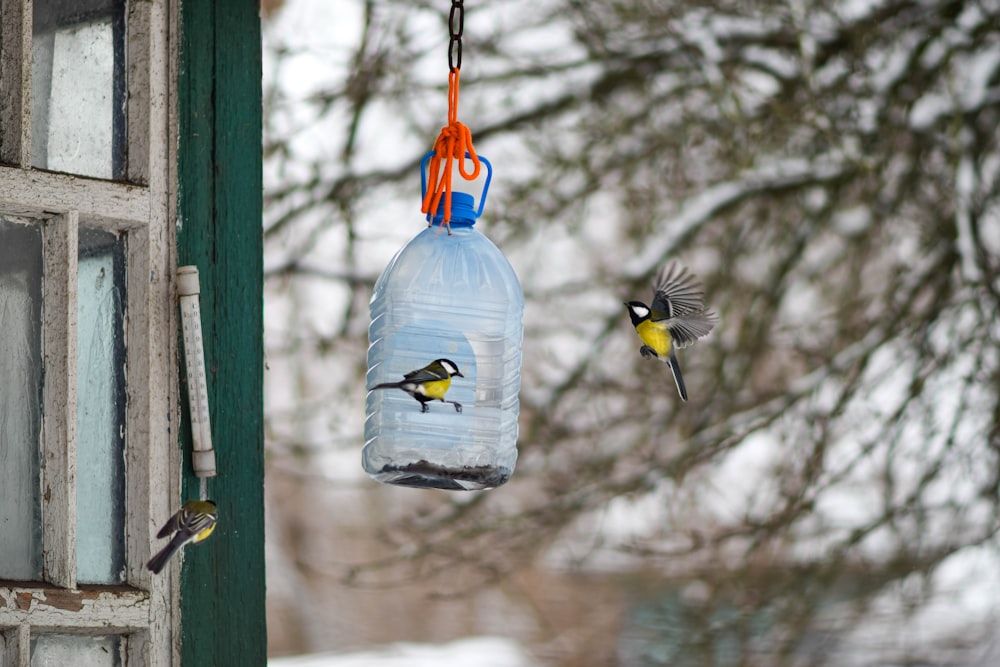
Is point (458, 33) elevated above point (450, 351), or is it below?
above

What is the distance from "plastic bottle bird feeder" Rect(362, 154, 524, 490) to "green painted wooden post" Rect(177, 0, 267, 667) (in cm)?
21

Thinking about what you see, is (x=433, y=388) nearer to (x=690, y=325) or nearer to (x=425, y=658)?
(x=690, y=325)

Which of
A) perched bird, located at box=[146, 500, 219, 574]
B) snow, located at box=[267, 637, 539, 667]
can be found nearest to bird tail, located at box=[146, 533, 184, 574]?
perched bird, located at box=[146, 500, 219, 574]

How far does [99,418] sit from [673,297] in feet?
3.25

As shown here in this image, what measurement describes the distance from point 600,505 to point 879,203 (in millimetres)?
1672

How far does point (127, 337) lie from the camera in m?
1.78

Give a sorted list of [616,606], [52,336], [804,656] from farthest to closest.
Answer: [616,606], [804,656], [52,336]

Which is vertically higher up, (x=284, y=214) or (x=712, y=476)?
(x=284, y=214)

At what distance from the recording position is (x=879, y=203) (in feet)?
16.7

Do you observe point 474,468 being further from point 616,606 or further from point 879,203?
point 616,606

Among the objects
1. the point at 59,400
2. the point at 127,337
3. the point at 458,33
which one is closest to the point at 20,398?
the point at 59,400

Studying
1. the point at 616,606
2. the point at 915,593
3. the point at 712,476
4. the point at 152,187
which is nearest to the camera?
the point at 152,187

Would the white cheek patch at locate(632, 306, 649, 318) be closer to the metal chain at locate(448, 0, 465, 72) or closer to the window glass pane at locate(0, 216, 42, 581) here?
the metal chain at locate(448, 0, 465, 72)

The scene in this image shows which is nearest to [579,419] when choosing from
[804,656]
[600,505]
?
[600,505]
